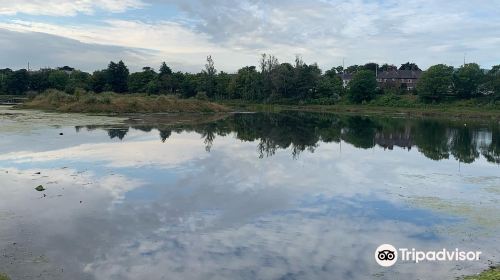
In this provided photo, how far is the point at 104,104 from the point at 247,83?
142ft

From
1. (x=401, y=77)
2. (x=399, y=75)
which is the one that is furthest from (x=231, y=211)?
(x=399, y=75)

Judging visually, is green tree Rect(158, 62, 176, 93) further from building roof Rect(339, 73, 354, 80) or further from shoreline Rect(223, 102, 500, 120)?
building roof Rect(339, 73, 354, 80)

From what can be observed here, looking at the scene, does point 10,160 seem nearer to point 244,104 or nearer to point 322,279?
point 322,279

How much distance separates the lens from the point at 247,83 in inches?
3681

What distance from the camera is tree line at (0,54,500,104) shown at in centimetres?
8200

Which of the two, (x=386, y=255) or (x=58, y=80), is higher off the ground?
(x=58, y=80)

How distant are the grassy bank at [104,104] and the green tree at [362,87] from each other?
3354 centimetres

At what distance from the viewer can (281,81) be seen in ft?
298

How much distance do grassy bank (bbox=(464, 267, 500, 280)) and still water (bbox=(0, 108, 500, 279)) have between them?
0.35 meters

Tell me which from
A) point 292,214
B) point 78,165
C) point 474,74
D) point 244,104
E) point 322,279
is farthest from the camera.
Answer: point 244,104

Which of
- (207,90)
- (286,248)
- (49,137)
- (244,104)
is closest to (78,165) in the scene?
(49,137)

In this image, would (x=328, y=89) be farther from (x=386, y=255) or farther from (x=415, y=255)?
(x=386, y=255)

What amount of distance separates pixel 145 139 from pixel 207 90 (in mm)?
68885

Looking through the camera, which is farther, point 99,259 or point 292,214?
point 292,214
